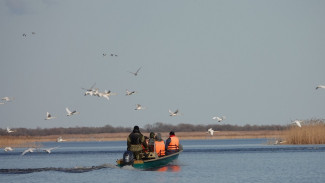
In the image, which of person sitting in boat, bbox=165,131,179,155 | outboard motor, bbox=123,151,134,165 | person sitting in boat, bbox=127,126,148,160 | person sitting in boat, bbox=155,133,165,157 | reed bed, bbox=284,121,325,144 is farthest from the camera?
reed bed, bbox=284,121,325,144

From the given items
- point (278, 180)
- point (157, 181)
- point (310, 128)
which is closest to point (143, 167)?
point (157, 181)

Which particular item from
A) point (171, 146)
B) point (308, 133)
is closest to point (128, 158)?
point (171, 146)

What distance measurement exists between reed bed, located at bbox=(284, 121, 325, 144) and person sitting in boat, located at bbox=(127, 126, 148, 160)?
86.9 feet

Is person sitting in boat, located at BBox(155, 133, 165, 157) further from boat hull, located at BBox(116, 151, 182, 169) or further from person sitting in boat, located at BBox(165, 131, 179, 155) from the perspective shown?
person sitting in boat, located at BBox(165, 131, 179, 155)

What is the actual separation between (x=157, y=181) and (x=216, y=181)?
2.94 metres

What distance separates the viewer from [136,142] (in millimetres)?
39500

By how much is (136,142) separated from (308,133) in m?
27.3

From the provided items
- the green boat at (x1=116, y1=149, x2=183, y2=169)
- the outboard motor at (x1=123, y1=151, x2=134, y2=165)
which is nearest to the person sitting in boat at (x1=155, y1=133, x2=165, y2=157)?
the green boat at (x1=116, y1=149, x2=183, y2=169)

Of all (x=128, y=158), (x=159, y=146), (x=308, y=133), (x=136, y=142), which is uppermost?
(x=308, y=133)

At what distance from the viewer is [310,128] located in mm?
63250

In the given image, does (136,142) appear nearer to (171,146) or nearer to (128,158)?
(128,158)

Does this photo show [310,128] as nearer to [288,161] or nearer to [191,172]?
[288,161]

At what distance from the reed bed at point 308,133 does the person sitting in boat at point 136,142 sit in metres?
26.5

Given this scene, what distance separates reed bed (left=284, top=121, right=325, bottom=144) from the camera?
6266 cm
